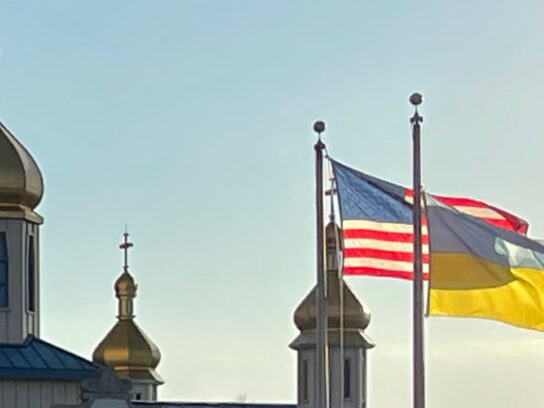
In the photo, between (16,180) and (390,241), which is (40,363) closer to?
(16,180)

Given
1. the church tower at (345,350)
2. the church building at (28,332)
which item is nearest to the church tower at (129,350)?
the church tower at (345,350)

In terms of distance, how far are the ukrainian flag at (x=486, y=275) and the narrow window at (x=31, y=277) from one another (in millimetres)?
14198

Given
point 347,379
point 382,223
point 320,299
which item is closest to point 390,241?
point 382,223

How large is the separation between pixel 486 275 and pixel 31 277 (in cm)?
1473

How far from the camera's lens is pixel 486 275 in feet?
57.9

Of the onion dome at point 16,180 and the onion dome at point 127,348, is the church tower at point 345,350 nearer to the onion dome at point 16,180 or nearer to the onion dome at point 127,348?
the onion dome at point 127,348

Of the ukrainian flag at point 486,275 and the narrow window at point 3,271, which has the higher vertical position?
the narrow window at point 3,271

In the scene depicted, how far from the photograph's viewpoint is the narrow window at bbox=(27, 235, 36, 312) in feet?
101

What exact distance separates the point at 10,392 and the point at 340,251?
38.4 ft

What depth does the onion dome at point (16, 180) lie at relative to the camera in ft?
99.7

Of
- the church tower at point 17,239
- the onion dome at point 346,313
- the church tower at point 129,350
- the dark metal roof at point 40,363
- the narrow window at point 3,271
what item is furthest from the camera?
the church tower at point 129,350

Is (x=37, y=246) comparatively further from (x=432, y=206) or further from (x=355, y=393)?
(x=432, y=206)

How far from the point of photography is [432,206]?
1809cm

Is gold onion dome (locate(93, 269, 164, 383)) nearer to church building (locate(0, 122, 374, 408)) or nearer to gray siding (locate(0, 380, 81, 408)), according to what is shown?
church building (locate(0, 122, 374, 408))
